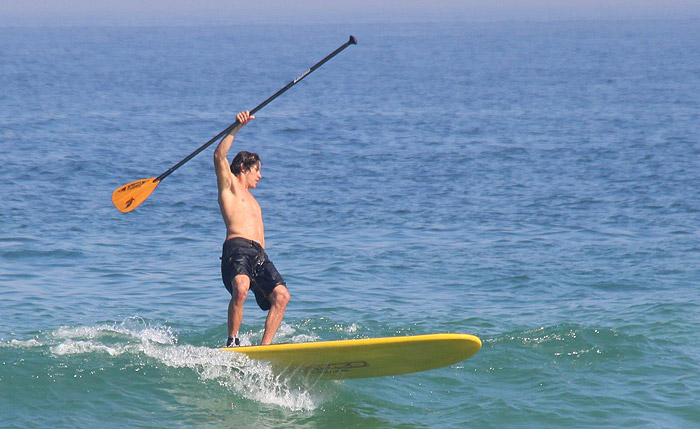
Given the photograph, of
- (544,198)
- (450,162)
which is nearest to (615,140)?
(450,162)

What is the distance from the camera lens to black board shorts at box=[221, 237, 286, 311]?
10430mm

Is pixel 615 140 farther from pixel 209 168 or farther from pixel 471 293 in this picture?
pixel 471 293

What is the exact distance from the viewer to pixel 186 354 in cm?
1103

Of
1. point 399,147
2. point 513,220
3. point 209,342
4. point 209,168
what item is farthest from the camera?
point 399,147

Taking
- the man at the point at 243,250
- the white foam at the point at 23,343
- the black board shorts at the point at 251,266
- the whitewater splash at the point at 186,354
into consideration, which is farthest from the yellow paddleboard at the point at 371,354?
the white foam at the point at 23,343

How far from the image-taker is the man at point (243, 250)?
10281 mm

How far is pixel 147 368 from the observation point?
10.8 m

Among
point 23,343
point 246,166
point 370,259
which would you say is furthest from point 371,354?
point 370,259

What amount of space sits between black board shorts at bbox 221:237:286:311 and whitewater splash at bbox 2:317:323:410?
2.51 ft

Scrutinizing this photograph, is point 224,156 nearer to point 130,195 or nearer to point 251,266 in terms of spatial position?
point 251,266

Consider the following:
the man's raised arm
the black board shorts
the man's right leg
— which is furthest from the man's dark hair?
the man's right leg

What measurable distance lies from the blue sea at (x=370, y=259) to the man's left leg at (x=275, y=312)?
33 centimetres

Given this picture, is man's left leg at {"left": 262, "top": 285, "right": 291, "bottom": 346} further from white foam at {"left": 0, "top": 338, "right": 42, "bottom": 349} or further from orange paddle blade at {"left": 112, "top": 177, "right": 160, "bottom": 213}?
white foam at {"left": 0, "top": 338, "right": 42, "bottom": 349}

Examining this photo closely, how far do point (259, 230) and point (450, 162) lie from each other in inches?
613
